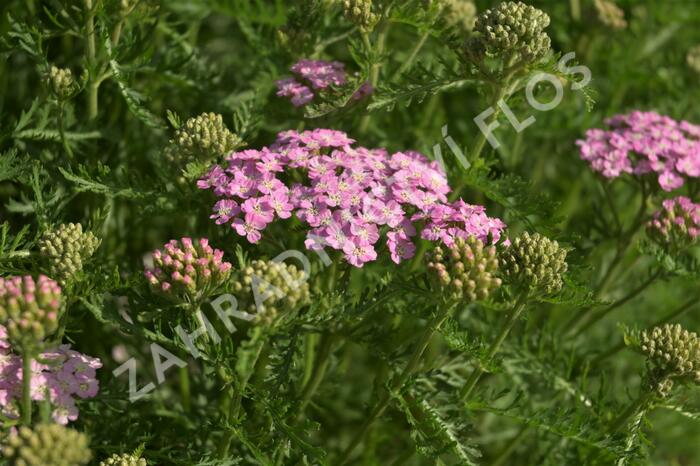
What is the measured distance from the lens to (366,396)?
4.73 m

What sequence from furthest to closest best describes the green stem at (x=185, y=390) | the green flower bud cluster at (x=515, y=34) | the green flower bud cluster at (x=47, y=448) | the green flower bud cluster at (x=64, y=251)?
the green stem at (x=185, y=390)
the green flower bud cluster at (x=515, y=34)
the green flower bud cluster at (x=64, y=251)
the green flower bud cluster at (x=47, y=448)

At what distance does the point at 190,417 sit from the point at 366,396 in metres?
1.42

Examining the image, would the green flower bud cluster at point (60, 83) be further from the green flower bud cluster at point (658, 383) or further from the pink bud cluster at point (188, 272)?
the green flower bud cluster at point (658, 383)

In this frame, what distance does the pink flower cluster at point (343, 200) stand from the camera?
2.90 metres

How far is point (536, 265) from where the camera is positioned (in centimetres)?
281

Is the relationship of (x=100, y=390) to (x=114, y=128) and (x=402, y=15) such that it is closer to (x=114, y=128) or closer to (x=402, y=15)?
(x=114, y=128)

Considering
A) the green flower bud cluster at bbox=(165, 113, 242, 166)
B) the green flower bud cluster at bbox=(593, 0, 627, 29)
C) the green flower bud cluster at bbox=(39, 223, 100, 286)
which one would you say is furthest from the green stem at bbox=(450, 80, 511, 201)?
the green flower bud cluster at bbox=(39, 223, 100, 286)

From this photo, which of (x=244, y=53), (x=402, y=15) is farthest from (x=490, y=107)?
(x=244, y=53)

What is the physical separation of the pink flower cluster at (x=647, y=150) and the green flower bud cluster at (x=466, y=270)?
137 centimetres

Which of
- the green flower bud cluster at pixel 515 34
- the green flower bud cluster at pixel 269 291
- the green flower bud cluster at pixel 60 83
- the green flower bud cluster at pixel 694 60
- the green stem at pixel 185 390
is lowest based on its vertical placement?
the green stem at pixel 185 390

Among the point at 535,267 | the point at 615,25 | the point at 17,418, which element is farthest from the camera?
the point at 615,25

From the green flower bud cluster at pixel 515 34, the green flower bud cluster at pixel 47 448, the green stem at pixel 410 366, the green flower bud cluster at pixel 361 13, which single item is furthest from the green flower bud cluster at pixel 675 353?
the green flower bud cluster at pixel 47 448

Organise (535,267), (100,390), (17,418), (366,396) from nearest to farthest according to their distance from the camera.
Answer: (17,418) < (535,267) < (100,390) < (366,396)

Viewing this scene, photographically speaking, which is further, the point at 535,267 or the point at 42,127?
the point at 42,127
